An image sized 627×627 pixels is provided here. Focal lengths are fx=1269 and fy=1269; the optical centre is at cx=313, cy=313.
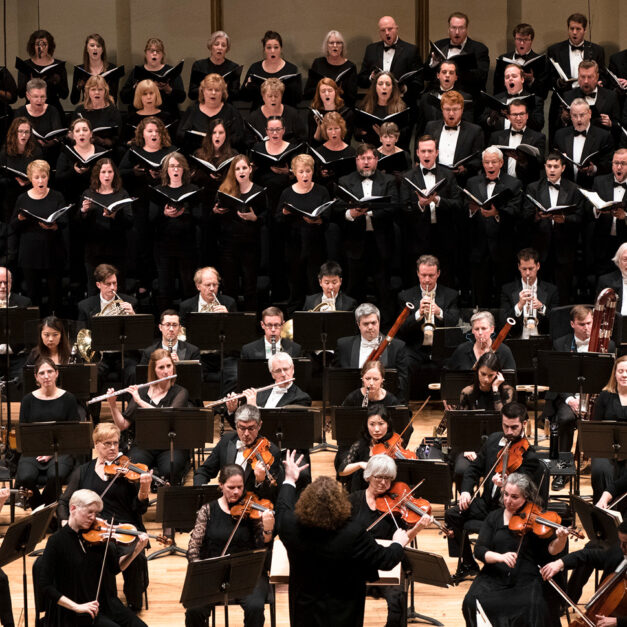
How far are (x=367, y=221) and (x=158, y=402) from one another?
221 cm

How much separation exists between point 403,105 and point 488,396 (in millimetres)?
2983

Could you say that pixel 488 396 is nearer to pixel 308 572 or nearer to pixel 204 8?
pixel 308 572

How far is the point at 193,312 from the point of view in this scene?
310 inches

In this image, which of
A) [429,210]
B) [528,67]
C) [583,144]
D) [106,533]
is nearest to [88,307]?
[429,210]

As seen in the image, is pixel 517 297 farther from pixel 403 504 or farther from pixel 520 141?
pixel 403 504

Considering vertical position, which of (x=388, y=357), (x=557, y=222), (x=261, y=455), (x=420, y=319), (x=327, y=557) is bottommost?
(x=327, y=557)

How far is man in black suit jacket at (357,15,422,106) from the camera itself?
9625 millimetres

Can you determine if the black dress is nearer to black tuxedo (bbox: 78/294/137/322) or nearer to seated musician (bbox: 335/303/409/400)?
seated musician (bbox: 335/303/409/400)

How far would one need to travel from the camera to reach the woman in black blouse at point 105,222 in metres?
8.42

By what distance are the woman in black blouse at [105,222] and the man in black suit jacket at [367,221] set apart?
1.50 meters

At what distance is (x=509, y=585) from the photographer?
18.1 ft

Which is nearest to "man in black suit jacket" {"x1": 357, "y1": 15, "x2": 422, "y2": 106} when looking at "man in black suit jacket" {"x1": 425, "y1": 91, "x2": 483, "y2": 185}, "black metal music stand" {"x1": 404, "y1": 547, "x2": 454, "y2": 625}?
"man in black suit jacket" {"x1": 425, "y1": 91, "x2": 483, "y2": 185}

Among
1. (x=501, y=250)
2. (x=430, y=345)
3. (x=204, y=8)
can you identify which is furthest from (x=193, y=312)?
(x=204, y=8)

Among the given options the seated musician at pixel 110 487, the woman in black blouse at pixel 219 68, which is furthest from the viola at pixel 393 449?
the woman in black blouse at pixel 219 68
